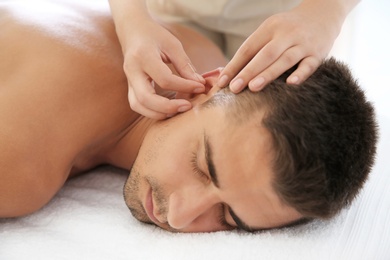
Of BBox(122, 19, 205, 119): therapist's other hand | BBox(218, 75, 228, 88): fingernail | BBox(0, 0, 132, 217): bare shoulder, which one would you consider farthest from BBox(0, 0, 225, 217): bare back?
BBox(218, 75, 228, 88): fingernail

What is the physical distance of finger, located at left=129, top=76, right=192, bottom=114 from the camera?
949 millimetres

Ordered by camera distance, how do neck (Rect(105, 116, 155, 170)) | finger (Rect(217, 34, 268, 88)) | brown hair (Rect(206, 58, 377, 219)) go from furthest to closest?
neck (Rect(105, 116, 155, 170))
finger (Rect(217, 34, 268, 88))
brown hair (Rect(206, 58, 377, 219))

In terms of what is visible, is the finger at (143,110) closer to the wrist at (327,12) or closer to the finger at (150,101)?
the finger at (150,101)

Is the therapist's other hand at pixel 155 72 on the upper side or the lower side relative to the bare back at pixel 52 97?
upper

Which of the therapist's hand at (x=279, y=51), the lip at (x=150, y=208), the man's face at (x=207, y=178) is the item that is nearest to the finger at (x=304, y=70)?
the therapist's hand at (x=279, y=51)

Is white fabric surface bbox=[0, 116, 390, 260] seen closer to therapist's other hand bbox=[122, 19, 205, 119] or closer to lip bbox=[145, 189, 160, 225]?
lip bbox=[145, 189, 160, 225]

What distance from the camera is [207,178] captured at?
3.00ft

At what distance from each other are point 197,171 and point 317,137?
22 cm

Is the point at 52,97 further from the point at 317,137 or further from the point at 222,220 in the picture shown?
the point at 317,137

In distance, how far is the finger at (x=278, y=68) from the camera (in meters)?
0.91

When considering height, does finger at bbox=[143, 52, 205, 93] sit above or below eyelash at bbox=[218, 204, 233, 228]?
above

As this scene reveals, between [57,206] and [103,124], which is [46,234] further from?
[103,124]

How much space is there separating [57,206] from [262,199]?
42 cm

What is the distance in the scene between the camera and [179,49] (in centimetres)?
100
